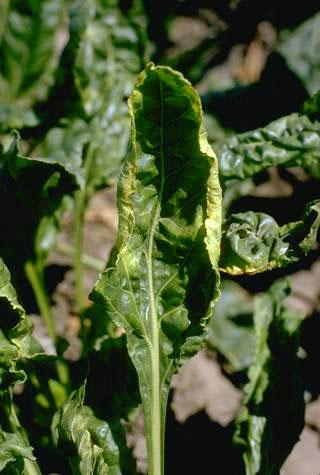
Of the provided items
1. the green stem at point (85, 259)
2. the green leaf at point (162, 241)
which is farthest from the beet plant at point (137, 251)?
the green stem at point (85, 259)

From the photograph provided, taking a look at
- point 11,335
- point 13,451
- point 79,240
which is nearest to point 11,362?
point 11,335

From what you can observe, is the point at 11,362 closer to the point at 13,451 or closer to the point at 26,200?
the point at 13,451

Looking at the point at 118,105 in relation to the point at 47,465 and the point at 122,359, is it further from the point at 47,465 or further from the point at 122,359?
the point at 47,465

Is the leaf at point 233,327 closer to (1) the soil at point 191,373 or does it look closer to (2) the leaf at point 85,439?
(1) the soil at point 191,373

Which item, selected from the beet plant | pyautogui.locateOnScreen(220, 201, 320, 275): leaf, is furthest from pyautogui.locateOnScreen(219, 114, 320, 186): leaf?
pyautogui.locateOnScreen(220, 201, 320, 275): leaf

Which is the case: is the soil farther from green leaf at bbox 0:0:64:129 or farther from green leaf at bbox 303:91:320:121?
green leaf at bbox 303:91:320:121

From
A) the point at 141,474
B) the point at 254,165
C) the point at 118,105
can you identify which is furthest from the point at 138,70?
the point at 141,474

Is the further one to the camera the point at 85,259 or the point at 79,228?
the point at 85,259

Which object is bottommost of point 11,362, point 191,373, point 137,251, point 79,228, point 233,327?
point 191,373
